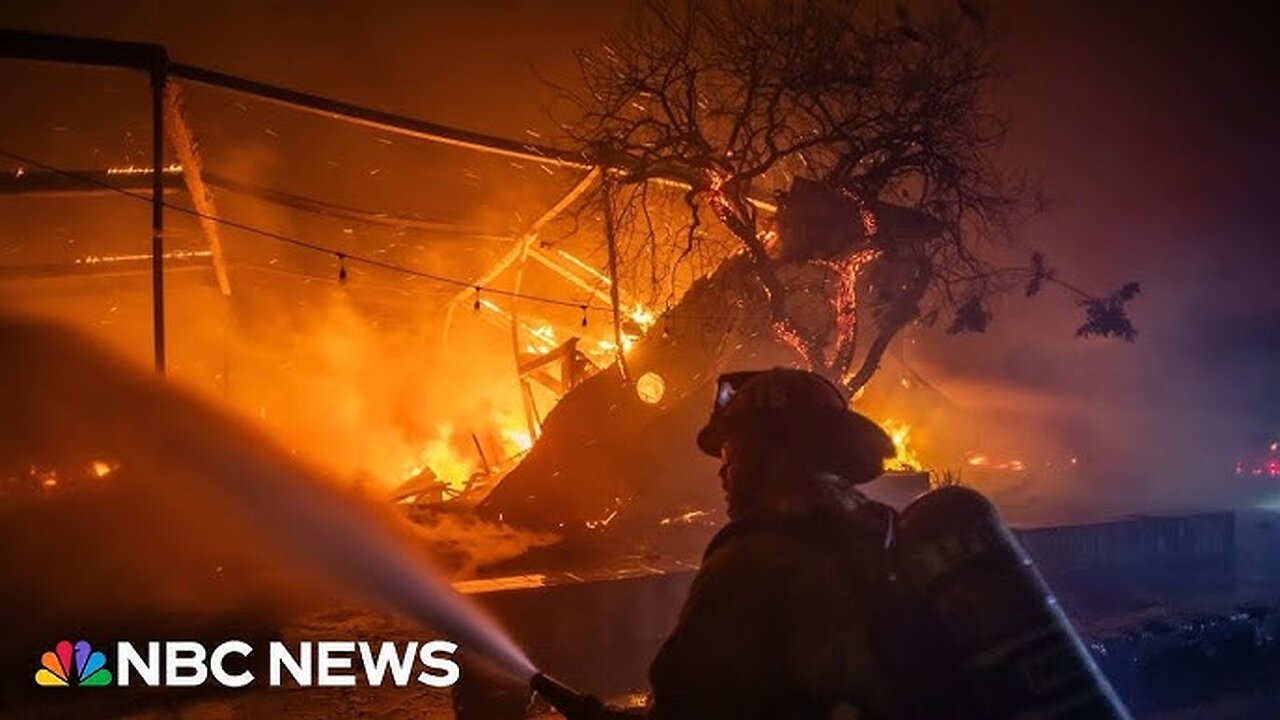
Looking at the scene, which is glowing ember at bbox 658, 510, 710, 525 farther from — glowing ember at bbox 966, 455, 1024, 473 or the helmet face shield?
glowing ember at bbox 966, 455, 1024, 473

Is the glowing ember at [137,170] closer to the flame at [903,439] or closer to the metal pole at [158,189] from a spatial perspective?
the metal pole at [158,189]

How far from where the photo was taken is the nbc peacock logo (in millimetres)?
7465

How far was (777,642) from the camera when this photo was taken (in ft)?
6.91

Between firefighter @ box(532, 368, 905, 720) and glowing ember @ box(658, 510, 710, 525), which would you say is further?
glowing ember @ box(658, 510, 710, 525)

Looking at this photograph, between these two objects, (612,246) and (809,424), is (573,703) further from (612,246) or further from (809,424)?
(612,246)

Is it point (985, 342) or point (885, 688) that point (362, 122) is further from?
point (985, 342)

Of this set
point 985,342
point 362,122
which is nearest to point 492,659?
point 362,122

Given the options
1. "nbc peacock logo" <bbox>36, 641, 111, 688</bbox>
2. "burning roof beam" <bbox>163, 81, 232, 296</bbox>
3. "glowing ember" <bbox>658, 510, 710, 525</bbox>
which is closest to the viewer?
"nbc peacock logo" <bbox>36, 641, 111, 688</bbox>

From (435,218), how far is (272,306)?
7.05 meters

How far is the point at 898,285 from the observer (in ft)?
44.5

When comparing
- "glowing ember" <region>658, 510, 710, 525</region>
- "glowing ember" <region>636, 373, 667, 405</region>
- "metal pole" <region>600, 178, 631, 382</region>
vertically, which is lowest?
"glowing ember" <region>658, 510, 710, 525</region>

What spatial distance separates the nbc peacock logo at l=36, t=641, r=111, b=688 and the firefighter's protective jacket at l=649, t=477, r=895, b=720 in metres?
7.79

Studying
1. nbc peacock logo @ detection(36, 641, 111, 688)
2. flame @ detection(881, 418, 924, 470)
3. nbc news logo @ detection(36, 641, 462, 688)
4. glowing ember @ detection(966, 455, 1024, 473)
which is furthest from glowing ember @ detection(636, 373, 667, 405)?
glowing ember @ detection(966, 455, 1024, 473)

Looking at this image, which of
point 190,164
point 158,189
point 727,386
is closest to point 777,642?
point 727,386
